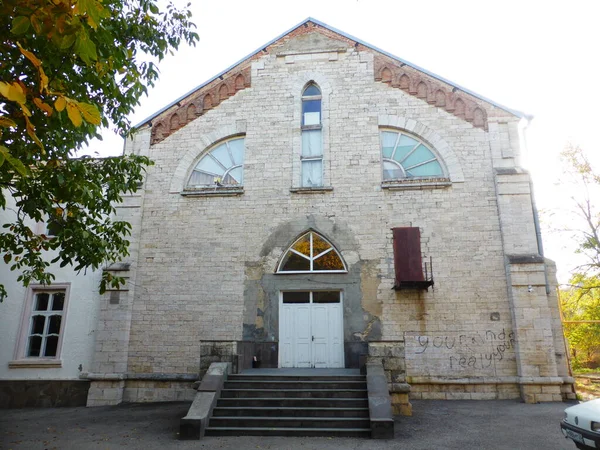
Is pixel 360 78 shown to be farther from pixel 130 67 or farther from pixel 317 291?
pixel 130 67

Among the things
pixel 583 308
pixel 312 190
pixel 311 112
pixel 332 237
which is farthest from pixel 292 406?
pixel 583 308

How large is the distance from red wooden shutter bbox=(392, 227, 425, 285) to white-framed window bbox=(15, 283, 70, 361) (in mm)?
9400

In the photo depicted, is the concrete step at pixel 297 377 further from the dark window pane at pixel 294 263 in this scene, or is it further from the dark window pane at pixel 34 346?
the dark window pane at pixel 34 346

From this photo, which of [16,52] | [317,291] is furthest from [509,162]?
[16,52]

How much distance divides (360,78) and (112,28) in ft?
29.6

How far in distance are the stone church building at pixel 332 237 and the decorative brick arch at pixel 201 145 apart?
0.20 feet

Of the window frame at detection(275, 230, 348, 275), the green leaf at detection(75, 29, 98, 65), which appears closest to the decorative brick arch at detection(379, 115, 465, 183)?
the window frame at detection(275, 230, 348, 275)

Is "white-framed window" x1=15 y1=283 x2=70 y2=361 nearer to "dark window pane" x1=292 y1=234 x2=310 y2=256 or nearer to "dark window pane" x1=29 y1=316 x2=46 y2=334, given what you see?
"dark window pane" x1=29 y1=316 x2=46 y2=334

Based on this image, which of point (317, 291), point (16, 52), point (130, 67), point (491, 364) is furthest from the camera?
point (317, 291)

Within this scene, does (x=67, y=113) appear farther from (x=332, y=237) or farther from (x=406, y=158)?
(x=406, y=158)

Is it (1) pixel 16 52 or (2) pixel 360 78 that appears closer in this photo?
(1) pixel 16 52

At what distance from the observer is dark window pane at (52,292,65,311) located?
45.1ft

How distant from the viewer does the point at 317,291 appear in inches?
520

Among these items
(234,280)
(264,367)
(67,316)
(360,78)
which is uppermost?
(360,78)
